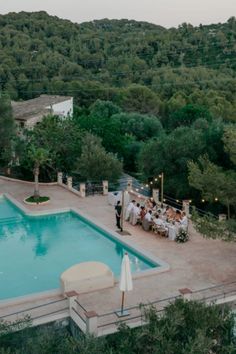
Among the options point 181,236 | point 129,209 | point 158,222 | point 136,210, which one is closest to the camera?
point 181,236

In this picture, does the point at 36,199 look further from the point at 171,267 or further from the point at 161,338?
the point at 161,338

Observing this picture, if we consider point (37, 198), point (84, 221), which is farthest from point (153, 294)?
point (37, 198)

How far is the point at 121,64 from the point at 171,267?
49022 millimetres

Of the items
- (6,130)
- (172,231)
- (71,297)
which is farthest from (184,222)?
(6,130)

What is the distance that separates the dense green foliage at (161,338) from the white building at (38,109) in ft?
86.5

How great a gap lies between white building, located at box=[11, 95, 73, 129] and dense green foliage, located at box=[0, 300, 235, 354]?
86.5 ft

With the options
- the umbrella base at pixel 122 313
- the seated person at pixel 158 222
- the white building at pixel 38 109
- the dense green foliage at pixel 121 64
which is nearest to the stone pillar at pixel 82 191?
the seated person at pixel 158 222

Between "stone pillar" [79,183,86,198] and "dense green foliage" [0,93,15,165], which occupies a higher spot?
"dense green foliage" [0,93,15,165]

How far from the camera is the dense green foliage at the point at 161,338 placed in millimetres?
7582

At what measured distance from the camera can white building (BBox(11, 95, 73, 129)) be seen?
3666 centimetres

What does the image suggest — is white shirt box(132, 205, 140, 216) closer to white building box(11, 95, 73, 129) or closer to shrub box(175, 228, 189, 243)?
shrub box(175, 228, 189, 243)

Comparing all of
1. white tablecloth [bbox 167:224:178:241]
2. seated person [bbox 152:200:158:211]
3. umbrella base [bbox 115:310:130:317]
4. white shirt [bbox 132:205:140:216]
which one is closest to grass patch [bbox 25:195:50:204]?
seated person [bbox 152:200:158:211]

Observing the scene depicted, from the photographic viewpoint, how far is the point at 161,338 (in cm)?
784

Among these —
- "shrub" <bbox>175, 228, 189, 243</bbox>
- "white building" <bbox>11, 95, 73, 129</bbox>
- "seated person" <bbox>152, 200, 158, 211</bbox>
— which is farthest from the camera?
"white building" <bbox>11, 95, 73, 129</bbox>
